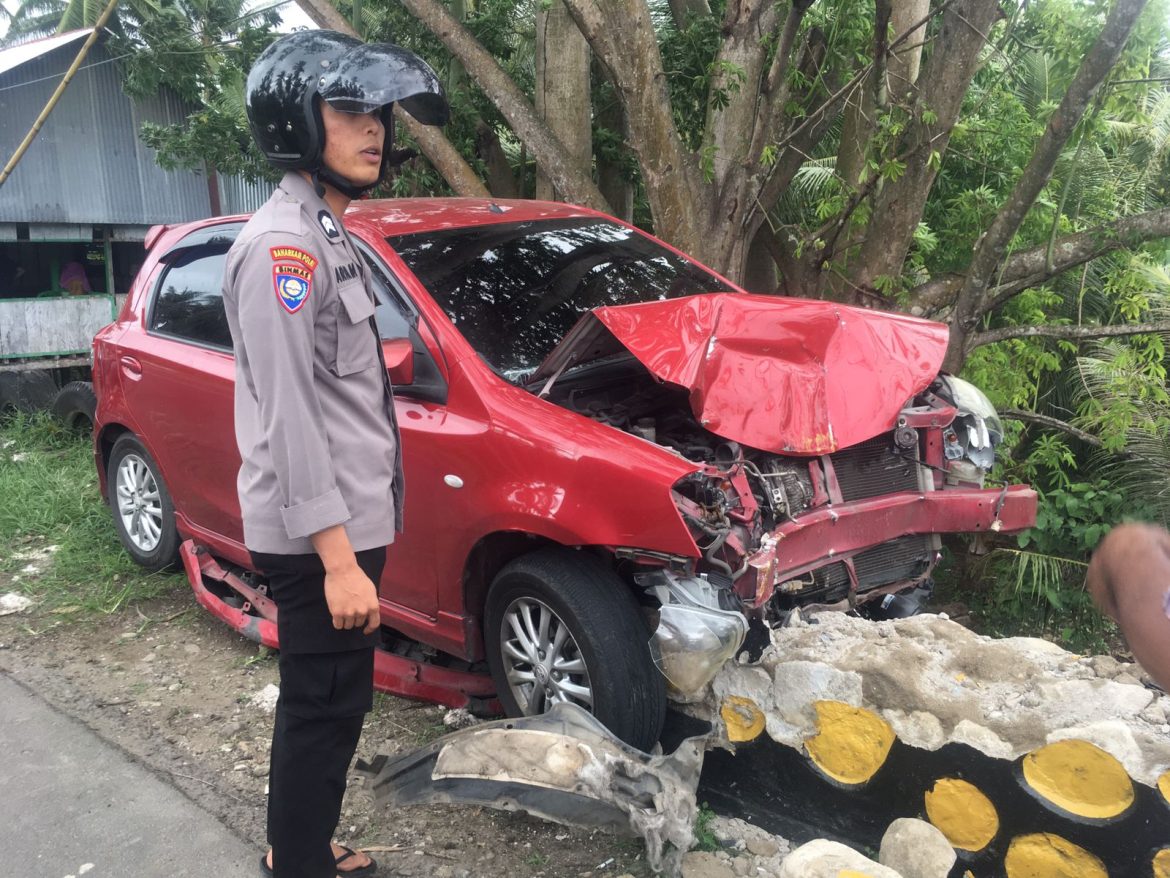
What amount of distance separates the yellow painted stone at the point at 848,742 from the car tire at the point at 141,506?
3.17 m

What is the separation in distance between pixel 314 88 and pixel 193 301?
2.51 m

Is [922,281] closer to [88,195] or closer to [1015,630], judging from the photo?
[1015,630]

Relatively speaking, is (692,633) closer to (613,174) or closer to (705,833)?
(705,833)

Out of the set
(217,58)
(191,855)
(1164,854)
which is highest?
(217,58)

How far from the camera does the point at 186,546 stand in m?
4.52

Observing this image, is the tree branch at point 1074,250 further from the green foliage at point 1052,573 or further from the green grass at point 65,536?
the green grass at point 65,536

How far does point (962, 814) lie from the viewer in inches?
108

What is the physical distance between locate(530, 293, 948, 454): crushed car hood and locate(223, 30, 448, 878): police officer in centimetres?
109

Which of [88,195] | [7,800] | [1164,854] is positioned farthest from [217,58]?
[1164,854]

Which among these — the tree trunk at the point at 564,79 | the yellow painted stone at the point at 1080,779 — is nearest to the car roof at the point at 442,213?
the tree trunk at the point at 564,79

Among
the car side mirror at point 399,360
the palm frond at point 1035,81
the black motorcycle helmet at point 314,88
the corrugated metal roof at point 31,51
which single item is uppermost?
the corrugated metal roof at point 31,51

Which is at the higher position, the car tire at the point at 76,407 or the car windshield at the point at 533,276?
the car windshield at the point at 533,276

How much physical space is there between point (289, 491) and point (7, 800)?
1.99 meters

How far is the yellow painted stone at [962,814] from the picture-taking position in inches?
106
